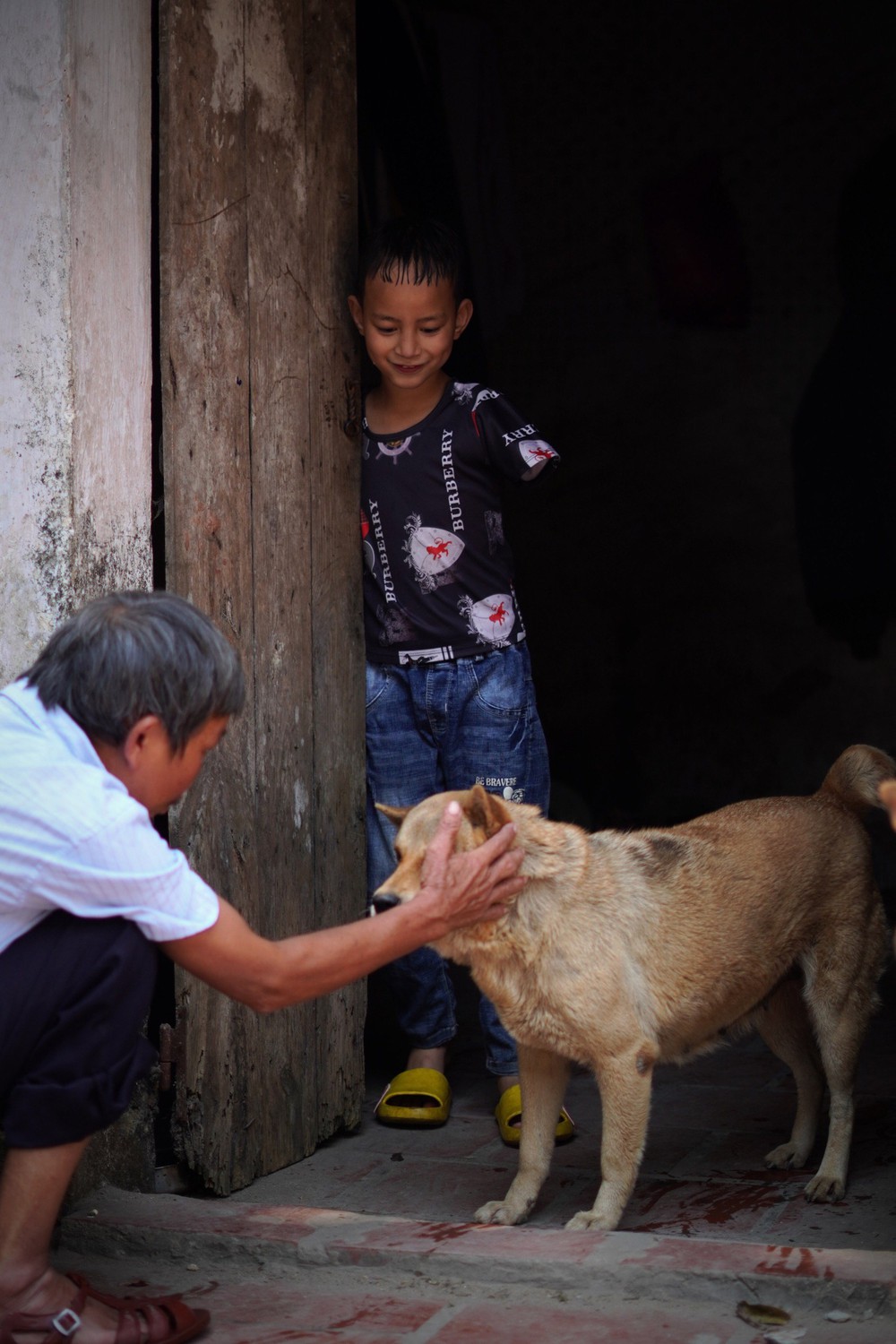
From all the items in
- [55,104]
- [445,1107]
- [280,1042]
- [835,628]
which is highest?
[55,104]

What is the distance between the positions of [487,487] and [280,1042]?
1605 mm

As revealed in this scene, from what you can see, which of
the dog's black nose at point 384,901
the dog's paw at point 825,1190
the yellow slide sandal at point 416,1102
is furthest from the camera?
the yellow slide sandal at point 416,1102

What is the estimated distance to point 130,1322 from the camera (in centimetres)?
254

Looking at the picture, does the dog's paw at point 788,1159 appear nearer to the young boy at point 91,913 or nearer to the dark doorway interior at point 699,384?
the young boy at point 91,913

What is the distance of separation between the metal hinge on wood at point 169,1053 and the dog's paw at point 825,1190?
153 centimetres

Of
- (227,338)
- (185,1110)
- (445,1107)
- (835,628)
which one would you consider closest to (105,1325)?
(185,1110)

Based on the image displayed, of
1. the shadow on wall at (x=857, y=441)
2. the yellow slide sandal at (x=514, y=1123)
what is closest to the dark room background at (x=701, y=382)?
the shadow on wall at (x=857, y=441)

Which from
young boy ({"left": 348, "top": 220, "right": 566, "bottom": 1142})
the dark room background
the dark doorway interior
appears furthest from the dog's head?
the dark room background

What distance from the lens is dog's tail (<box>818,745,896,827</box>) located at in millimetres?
3604

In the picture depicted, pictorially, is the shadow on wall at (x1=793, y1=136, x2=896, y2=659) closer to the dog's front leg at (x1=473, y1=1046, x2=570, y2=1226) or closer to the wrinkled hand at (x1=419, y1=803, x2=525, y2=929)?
the dog's front leg at (x1=473, y1=1046, x2=570, y2=1226)

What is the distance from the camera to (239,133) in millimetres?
3500

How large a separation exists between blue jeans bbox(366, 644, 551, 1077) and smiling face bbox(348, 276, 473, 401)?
822 millimetres

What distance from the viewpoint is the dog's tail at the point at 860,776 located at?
3.60 m

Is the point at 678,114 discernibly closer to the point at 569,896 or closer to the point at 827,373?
the point at 827,373
